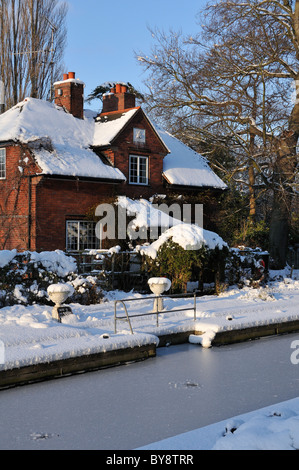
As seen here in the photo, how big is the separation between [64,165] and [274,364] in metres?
13.5

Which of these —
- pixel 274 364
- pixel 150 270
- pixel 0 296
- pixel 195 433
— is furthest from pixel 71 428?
pixel 150 270

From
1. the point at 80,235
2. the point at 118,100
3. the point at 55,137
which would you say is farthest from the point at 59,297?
the point at 118,100

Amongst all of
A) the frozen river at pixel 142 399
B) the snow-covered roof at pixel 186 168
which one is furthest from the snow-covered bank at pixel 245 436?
the snow-covered roof at pixel 186 168

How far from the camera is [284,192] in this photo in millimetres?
23281

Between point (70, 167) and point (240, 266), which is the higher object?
point (70, 167)

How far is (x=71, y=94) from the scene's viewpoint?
2525cm

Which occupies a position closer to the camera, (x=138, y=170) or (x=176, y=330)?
(x=176, y=330)

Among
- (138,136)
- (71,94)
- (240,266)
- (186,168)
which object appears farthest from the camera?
(186,168)

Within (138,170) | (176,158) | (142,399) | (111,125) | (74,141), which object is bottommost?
(142,399)

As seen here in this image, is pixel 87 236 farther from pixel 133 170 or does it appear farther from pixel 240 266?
pixel 240 266

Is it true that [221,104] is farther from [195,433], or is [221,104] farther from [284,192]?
[195,433]

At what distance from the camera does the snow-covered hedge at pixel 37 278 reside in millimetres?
13781

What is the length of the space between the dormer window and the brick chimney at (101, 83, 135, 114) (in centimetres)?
227

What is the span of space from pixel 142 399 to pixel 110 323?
4.40 meters
